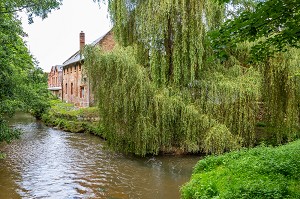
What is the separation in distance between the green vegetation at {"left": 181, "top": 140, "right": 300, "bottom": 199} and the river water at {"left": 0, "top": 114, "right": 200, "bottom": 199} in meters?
2.04

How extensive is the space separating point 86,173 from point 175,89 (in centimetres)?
522

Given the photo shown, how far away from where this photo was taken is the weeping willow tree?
39.5ft

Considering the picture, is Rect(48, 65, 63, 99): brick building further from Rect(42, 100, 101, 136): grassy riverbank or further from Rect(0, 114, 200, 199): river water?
Rect(0, 114, 200, 199): river water

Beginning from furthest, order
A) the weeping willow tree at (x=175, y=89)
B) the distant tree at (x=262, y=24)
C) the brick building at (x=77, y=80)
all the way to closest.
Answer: the brick building at (x=77, y=80) < the weeping willow tree at (x=175, y=89) < the distant tree at (x=262, y=24)

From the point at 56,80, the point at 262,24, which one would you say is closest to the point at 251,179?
the point at 262,24

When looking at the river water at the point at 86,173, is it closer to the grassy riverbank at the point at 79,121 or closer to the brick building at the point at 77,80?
the grassy riverbank at the point at 79,121

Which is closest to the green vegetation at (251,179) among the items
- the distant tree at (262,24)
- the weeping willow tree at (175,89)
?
the distant tree at (262,24)

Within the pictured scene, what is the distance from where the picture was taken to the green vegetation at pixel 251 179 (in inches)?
202

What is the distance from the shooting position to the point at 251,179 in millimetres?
5926

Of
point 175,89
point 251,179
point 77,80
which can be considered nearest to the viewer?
point 251,179

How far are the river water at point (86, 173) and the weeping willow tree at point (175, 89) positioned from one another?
3.13ft

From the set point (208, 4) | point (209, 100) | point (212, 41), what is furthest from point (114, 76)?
point (212, 41)

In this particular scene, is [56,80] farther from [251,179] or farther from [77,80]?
[251,179]

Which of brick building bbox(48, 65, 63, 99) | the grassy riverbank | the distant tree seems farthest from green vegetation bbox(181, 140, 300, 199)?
brick building bbox(48, 65, 63, 99)
